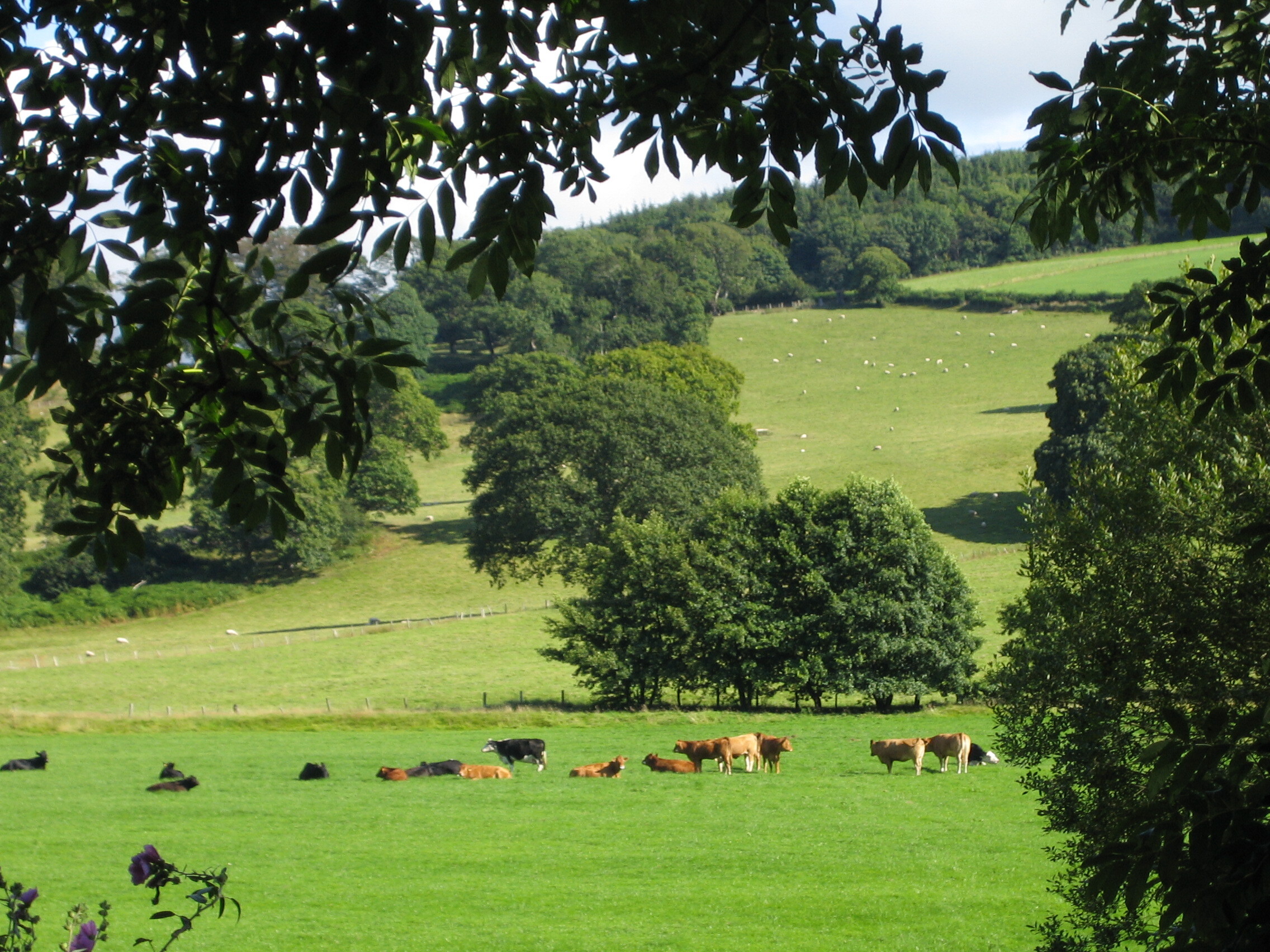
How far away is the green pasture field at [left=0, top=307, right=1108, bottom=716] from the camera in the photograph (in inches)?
1682

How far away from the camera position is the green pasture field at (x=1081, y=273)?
324ft

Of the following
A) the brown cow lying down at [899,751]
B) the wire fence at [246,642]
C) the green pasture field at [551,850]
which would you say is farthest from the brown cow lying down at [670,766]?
the wire fence at [246,642]

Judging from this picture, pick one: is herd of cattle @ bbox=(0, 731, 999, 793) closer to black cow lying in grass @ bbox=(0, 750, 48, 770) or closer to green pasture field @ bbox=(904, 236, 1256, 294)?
black cow lying in grass @ bbox=(0, 750, 48, 770)

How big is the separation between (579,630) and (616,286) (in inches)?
2697

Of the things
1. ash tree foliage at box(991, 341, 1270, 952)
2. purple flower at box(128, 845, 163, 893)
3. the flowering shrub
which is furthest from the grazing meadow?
purple flower at box(128, 845, 163, 893)

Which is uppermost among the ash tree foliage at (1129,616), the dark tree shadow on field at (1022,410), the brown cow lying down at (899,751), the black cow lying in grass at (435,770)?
the ash tree foliage at (1129,616)

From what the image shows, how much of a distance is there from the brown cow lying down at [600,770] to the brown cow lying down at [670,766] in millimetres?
989

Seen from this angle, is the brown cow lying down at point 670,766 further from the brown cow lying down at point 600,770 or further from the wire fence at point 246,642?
the wire fence at point 246,642

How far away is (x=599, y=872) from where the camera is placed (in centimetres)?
1928

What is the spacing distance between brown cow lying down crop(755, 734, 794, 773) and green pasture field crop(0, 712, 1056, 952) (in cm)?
60

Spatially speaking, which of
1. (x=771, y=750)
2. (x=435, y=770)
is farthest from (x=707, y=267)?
(x=435, y=770)

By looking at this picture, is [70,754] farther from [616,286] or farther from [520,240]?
[616,286]

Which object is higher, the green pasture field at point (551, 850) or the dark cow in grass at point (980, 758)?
the green pasture field at point (551, 850)

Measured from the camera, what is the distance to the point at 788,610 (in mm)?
38000
